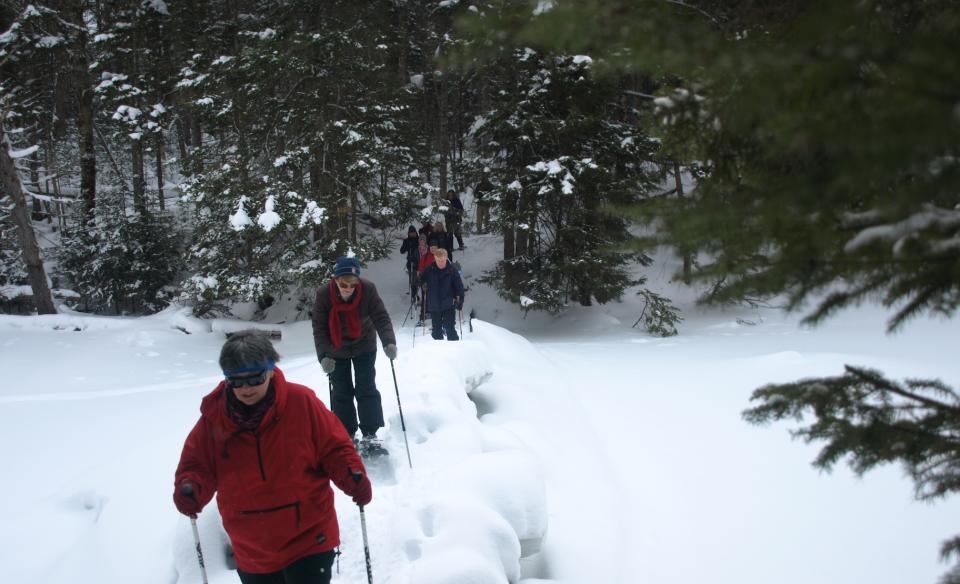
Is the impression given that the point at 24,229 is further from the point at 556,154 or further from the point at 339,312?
the point at 556,154

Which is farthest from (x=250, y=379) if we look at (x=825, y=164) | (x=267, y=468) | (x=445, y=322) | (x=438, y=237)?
(x=438, y=237)

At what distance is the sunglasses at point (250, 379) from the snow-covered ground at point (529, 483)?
1546 millimetres

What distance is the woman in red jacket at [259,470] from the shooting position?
2.52m

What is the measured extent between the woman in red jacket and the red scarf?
98.8 inches

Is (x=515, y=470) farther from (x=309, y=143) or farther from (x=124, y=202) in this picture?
(x=124, y=202)

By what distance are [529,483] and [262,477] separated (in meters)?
2.37

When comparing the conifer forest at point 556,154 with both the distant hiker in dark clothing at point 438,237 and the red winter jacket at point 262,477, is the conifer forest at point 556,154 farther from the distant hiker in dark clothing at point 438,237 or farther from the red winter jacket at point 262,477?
the red winter jacket at point 262,477

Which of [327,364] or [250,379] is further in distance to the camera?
[327,364]

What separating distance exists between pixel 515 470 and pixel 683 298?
1484 cm

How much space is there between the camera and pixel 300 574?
2.62 m

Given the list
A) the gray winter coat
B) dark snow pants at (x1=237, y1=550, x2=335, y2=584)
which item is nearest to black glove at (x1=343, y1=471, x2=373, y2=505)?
dark snow pants at (x1=237, y1=550, x2=335, y2=584)

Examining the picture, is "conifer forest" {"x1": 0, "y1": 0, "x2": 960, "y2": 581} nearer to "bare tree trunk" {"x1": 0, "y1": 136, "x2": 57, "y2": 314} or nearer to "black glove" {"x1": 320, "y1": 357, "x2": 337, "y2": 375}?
"bare tree trunk" {"x1": 0, "y1": 136, "x2": 57, "y2": 314}

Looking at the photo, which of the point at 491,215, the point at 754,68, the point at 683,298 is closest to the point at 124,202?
the point at 491,215

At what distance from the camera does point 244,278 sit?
1447cm
